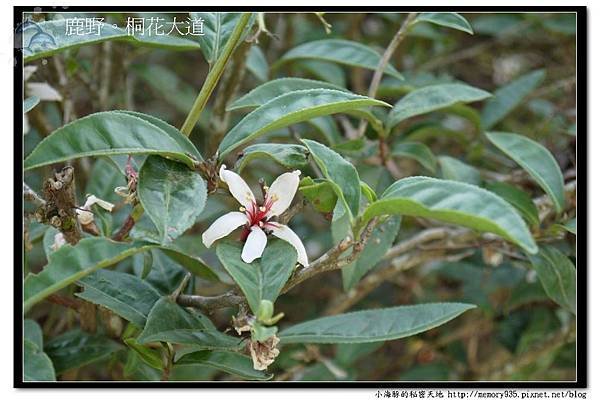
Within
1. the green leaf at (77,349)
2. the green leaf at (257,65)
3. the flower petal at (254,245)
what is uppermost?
the green leaf at (257,65)

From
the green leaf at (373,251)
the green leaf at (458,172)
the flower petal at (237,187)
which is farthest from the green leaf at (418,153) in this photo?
the flower petal at (237,187)

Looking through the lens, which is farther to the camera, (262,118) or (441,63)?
(441,63)

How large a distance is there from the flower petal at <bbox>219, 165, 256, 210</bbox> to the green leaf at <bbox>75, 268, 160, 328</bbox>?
0.15 meters

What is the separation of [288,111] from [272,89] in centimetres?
16

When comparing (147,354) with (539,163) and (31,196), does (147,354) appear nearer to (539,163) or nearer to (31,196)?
(31,196)

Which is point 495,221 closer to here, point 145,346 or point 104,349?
point 145,346

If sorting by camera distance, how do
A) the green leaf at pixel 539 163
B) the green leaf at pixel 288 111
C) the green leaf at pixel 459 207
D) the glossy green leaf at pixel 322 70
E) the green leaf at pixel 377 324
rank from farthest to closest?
the glossy green leaf at pixel 322 70, the green leaf at pixel 539 163, the green leaf at pixel 377 324, the green leaf at pixel 288 111, the green leaf at pixel 459 207

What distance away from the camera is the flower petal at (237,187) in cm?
74

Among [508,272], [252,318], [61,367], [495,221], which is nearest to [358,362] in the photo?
[508,272]

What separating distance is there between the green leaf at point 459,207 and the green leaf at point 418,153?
1.19 feet

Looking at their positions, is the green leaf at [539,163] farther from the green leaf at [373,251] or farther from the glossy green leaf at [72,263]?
the glossy green leaf at [72,263]

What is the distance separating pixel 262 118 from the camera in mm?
740

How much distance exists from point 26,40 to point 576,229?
67 cm

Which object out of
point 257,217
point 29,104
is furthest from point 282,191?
point 29,104
